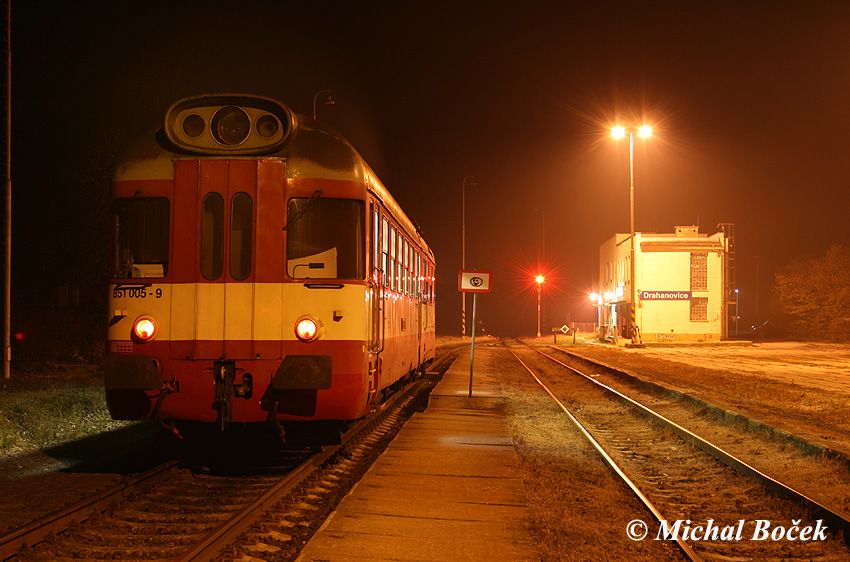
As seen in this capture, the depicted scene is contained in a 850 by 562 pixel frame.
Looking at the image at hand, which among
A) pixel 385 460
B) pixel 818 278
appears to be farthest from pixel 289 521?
pixel 818 278

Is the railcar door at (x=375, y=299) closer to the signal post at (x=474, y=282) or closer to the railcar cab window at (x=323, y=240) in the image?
the railcar cab window at (x=323, y=240)

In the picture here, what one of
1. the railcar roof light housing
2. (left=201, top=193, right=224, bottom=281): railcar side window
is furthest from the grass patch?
the railcar roof light housing

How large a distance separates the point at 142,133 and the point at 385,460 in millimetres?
4609

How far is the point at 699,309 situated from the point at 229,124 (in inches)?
1960

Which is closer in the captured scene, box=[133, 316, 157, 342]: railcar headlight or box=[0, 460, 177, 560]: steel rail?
box=[0, 460, 177, 560]: steel rail

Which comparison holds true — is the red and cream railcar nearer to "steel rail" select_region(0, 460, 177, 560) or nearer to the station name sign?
"steel rail" select_region(0, 460, 177, 560)

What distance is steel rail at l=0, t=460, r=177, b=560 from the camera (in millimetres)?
5445

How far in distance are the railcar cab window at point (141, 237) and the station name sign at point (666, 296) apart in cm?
4837

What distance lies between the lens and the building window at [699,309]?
52969 mm

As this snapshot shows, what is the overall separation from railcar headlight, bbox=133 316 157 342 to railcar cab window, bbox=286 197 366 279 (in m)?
1.42

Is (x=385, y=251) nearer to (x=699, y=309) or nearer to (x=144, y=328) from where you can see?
(x=144, y=328)

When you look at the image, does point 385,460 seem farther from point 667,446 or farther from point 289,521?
point 667,446

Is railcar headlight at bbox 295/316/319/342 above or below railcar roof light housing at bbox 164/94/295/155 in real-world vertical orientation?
below

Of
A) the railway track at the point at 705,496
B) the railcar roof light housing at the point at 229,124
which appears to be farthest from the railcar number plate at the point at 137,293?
the railway track at the point at 705,496
